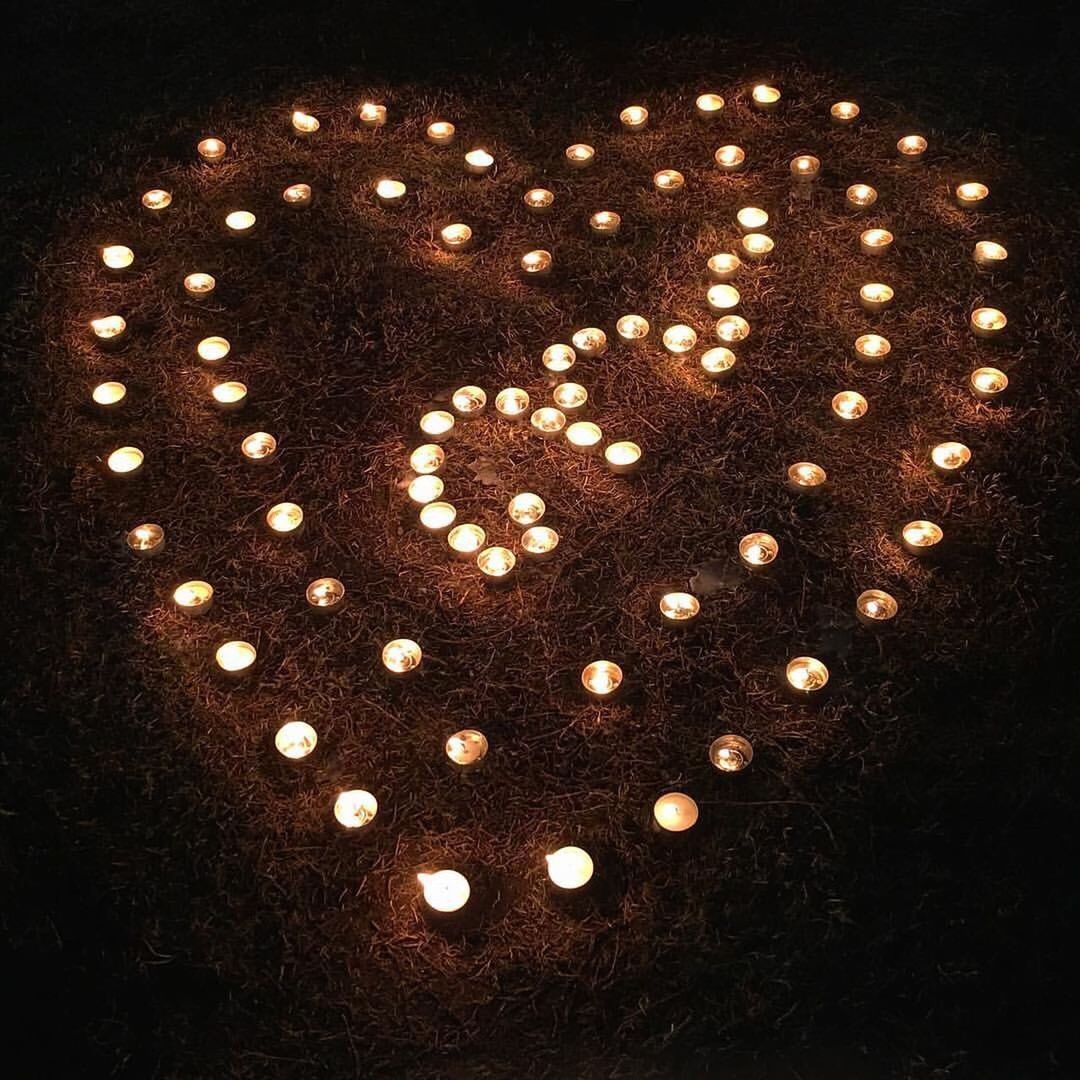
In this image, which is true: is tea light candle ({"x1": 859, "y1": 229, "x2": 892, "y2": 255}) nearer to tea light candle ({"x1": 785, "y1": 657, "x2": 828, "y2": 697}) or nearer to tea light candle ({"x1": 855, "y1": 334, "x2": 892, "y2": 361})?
tea light candle ({"x1": 855, "y1": 334, "x2": 892, "y2": 361})

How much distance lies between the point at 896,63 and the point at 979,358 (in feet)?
4.85

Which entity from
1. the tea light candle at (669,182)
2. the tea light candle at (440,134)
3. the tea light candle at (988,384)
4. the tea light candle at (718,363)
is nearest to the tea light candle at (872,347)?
the tea light candle at (988,384)

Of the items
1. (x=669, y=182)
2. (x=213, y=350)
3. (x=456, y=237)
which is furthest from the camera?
(x=669, y=182)

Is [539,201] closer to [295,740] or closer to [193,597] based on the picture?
[193,597]

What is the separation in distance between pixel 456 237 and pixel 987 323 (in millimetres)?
1511

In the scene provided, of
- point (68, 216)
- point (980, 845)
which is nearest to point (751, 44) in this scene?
point (68, 216)

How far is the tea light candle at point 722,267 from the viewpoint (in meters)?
2.93

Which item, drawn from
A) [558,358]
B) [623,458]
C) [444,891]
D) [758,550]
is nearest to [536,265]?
[558,358]

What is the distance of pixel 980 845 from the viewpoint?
6.23 feet

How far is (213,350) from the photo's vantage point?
2770mm

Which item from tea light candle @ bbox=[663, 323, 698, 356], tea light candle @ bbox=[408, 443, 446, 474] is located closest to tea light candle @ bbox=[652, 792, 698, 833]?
tea light candle @ bbox=[408, 443, 446, 474]

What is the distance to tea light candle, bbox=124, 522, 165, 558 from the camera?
2357 mm

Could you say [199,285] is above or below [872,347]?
below

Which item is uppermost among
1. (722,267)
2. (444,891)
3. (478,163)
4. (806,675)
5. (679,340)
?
(478,163)
